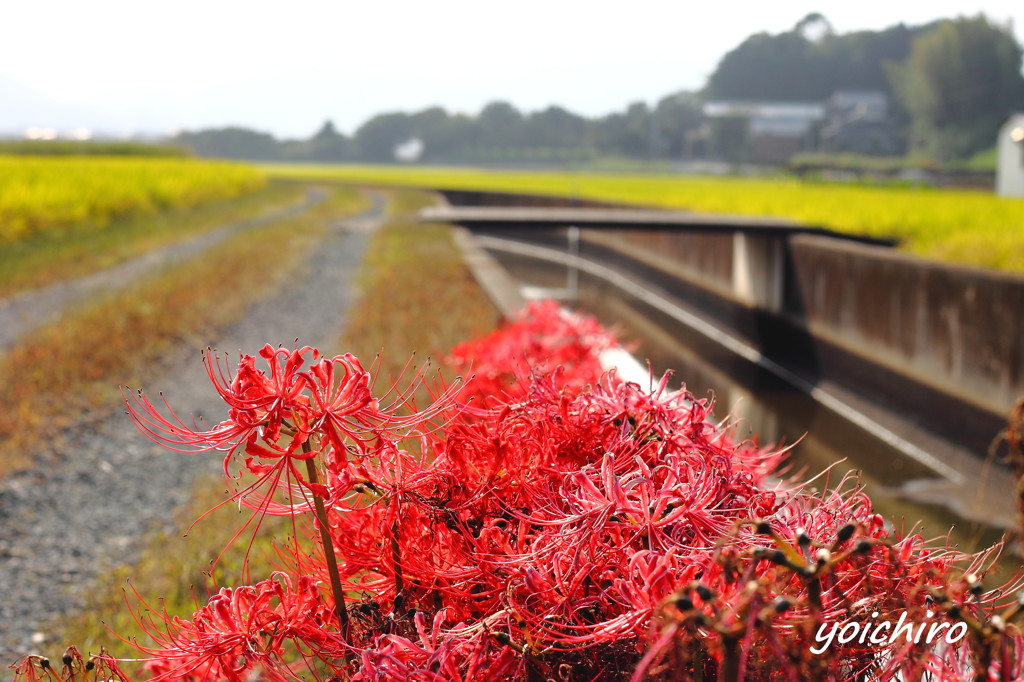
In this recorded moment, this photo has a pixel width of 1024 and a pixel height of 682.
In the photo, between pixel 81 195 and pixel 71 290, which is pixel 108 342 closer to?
pixel 71 290

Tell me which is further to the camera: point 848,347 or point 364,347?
point 848,347

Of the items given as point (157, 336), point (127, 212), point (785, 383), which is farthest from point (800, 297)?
point (127, 212)

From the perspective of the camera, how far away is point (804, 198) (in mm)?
25703

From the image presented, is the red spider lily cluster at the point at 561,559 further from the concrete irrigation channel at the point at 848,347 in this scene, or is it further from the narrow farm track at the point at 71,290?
the narrow farm track at the point at 71,290

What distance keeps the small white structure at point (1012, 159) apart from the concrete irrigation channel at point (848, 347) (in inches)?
724

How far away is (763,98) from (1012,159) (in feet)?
53.0

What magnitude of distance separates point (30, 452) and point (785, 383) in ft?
32.9

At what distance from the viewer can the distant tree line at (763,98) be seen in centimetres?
1233

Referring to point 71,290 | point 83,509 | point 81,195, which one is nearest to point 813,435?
point 83,509

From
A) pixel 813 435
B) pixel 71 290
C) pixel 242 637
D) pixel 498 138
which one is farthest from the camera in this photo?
pixel 498 138

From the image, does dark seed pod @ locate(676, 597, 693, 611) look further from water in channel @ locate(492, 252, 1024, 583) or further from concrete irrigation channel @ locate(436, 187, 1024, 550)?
concrete irrigation channel @ locate(436, 187, 1024, 550)

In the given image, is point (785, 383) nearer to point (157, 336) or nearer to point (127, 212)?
point (157, 336)

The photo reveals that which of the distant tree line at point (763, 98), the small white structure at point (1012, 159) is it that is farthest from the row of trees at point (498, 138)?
the small white structure at point (1012, 159)

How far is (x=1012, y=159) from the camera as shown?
34.7 metres
